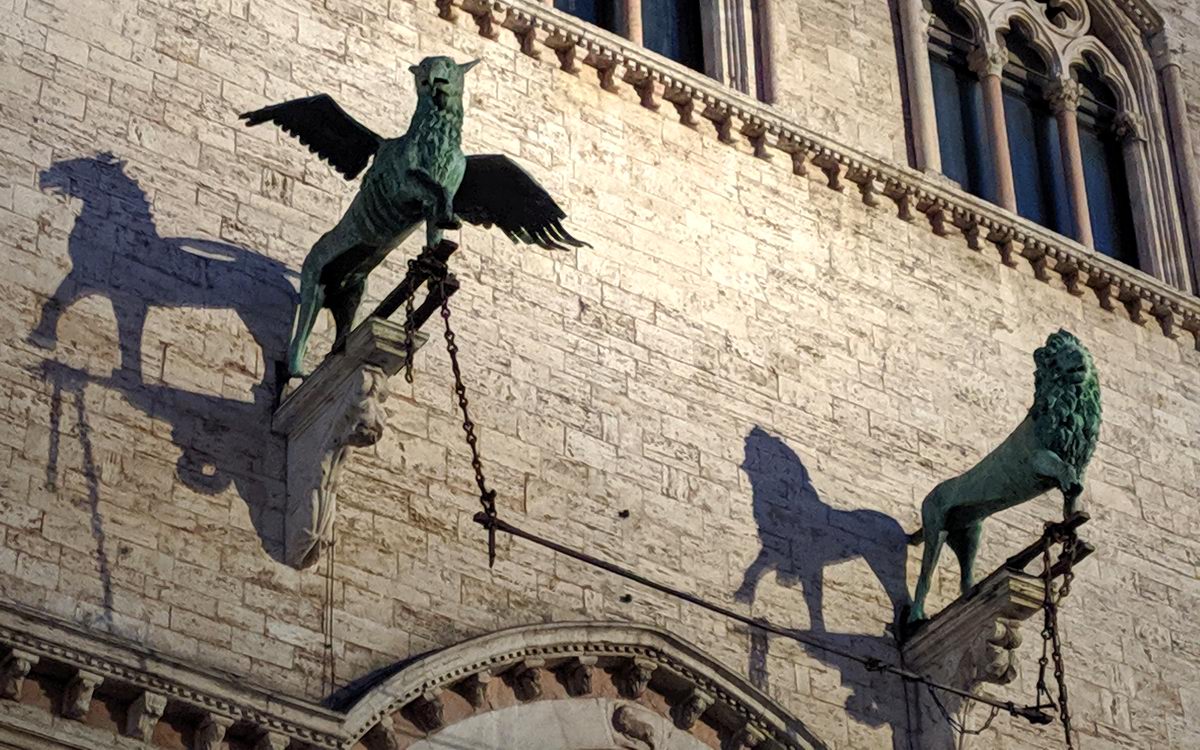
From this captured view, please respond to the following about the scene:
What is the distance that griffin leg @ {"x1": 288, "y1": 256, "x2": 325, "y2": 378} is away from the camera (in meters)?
15.5

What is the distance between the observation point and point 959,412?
18.3 meters

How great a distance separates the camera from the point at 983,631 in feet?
54.7

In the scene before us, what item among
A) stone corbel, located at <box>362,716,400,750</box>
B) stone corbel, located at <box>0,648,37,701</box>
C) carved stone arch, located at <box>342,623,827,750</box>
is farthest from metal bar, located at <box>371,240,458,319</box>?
stone corbel, located at <box>0,648,37,701</box>

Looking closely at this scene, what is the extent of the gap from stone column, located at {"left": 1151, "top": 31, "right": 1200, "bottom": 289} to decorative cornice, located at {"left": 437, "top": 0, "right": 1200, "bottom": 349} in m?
0.69

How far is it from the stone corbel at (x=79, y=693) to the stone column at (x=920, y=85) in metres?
7.49

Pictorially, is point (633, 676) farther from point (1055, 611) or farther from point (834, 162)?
point (834, 162)

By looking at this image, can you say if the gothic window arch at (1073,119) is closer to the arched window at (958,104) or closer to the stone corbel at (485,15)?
the arched window at (958,104)

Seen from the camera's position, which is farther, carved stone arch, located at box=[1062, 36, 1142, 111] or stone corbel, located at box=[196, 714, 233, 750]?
carved stone arch, located at box=[1062, 36, 1142, 111]

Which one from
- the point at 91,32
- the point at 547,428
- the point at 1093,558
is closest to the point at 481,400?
the point at 547,428

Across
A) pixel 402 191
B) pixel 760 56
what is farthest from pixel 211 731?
pixel 760 56

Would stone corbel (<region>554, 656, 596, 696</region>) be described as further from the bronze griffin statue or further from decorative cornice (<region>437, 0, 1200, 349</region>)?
decorative cornice (<region>437, 0, 1200, 349</region>)

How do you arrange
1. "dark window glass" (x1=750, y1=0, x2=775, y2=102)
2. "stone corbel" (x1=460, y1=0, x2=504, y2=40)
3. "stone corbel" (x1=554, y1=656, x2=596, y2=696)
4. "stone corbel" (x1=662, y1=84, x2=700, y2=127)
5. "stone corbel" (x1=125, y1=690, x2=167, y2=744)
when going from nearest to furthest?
"stone corbel" (x1=125, y1=690, x2=167, y2=744)
"stone corbel" (x1=554, y1=656, x2=596, y2=696)
"stone corbel" (x1=460, y1=0, x2=504, y2=40)
"stone corbel" (x1=662, y1=84, x2=700, y2=127)
"dark window glass" (x1=750, y1=0, x2=775, y2=102)

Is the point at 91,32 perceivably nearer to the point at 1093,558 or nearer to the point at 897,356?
the point at 897,356

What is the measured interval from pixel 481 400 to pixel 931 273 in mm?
3814
